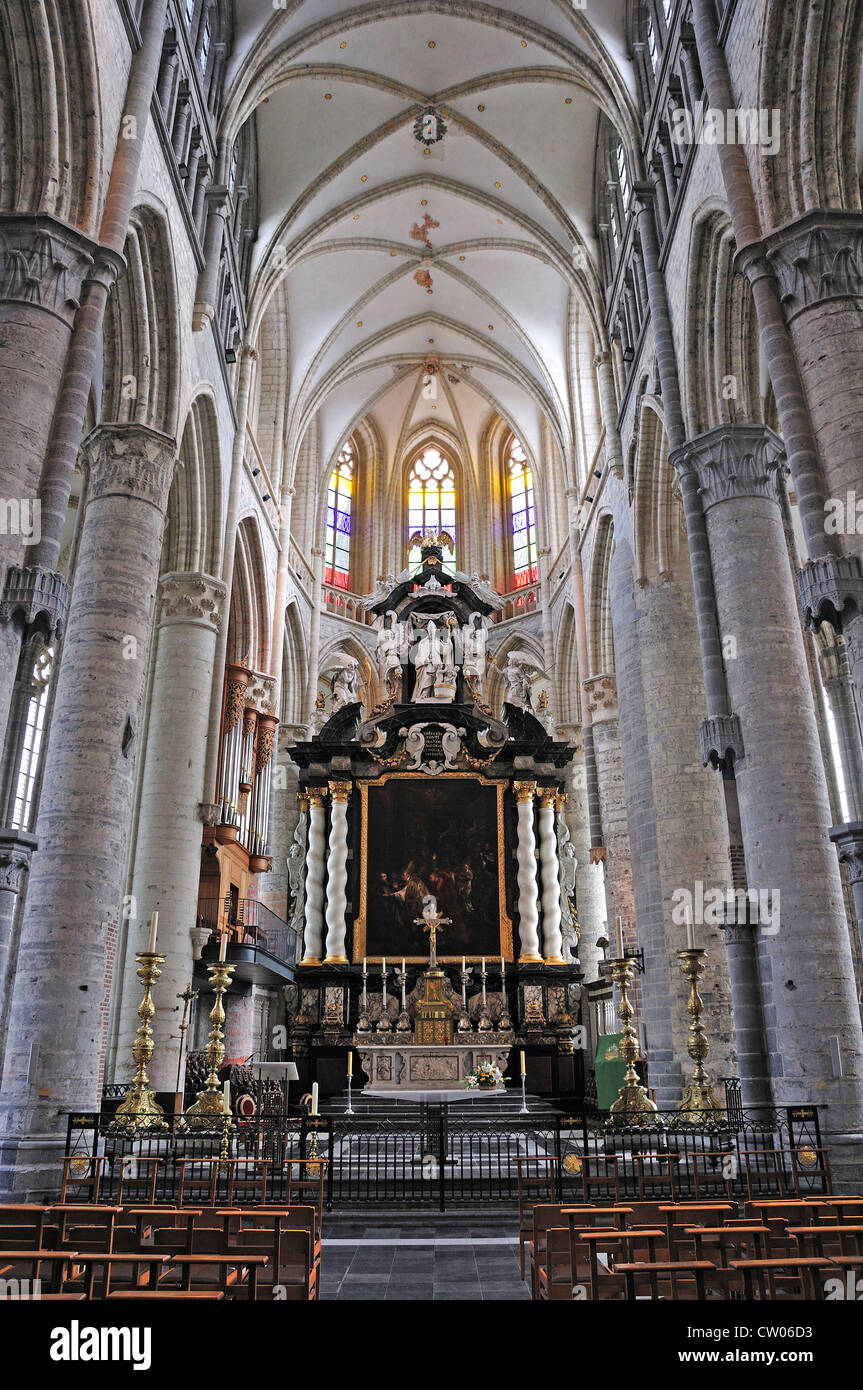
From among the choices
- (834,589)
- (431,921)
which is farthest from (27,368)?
(431,921)

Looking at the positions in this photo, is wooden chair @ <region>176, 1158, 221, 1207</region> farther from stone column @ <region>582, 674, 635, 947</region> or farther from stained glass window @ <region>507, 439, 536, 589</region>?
stained glass window @ <region>507, 439, 536, 589</region>

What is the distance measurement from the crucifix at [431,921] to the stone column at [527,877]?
176cm

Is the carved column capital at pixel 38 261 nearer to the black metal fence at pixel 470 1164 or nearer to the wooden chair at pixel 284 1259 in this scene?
the black metal fence at pixel 470 1164

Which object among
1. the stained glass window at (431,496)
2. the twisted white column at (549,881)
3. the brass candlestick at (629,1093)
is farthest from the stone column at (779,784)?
the stained glass window at (431,496)

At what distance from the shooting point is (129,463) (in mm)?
15156

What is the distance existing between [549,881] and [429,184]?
A: 1818 cm

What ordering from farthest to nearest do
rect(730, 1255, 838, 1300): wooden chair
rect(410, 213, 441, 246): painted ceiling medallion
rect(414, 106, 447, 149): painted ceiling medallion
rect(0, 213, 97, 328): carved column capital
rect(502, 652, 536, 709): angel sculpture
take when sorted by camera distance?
rect(410, 213, 441, 246): painted ceiling medallion, rect(502, 652, 536, 709): angel sculpture, rect(414, 106, 447, 149): painted ceiling medallion, rect(0, 213, 97, 328): carved column capital, rect(730, 1255, 838, 1300): wooden chair

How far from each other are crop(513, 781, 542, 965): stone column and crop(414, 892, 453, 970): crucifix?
5.77 ft

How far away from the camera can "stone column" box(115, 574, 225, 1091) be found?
16.9m

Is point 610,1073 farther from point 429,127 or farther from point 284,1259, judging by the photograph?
point 429,127

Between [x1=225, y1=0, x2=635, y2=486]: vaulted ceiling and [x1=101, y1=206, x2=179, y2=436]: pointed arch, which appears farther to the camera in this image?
[x1=225, y1=0, x2=635, y2=486]: vaulted ceiling

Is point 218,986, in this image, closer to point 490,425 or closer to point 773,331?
point 773,331

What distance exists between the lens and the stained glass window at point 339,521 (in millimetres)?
35469

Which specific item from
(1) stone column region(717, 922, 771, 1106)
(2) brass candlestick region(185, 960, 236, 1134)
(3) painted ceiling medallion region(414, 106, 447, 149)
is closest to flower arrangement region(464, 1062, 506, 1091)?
(1) stone column region(717, 922, 771, 1106)
